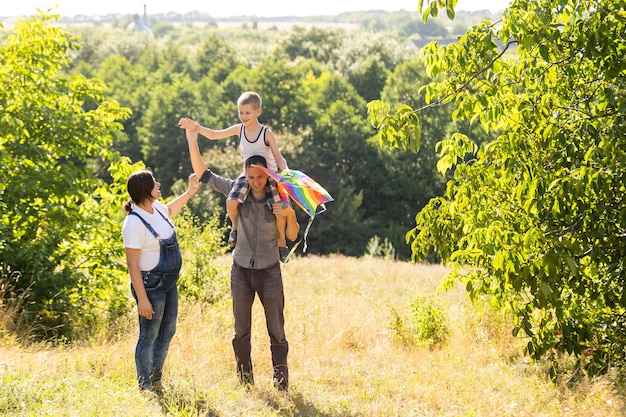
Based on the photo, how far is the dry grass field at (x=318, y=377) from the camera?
226 inches

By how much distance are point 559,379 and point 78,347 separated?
481 cm

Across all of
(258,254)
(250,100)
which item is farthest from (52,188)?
(250,100)

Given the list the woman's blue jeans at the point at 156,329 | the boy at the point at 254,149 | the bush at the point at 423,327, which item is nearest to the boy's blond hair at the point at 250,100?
the boy at the point at 254,149

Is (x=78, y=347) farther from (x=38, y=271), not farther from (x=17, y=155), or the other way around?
(x=17, y=155)

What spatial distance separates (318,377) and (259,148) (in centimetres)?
238

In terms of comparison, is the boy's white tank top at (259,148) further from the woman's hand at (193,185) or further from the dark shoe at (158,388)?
the dark shoe at (158,388)

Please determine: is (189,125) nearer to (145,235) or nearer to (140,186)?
(140,186)

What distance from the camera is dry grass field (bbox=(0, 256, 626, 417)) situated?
5738 mm

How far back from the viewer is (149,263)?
5.79 meters

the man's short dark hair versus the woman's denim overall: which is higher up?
the man's short dark hair

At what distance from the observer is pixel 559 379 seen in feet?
24.0

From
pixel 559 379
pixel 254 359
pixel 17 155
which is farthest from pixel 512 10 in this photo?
pixel 17 155

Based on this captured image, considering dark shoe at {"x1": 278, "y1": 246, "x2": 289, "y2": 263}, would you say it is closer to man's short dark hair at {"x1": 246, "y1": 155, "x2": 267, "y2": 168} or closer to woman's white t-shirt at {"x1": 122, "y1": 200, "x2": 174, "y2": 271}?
man's short dark hair at {"x1": 246, "y1": 155, "x2": 267, "y2": 168}

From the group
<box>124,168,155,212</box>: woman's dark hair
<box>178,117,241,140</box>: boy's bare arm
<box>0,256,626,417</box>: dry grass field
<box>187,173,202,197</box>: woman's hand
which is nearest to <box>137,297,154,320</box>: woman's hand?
<box>0,256,626,417</box>: dry grass field
